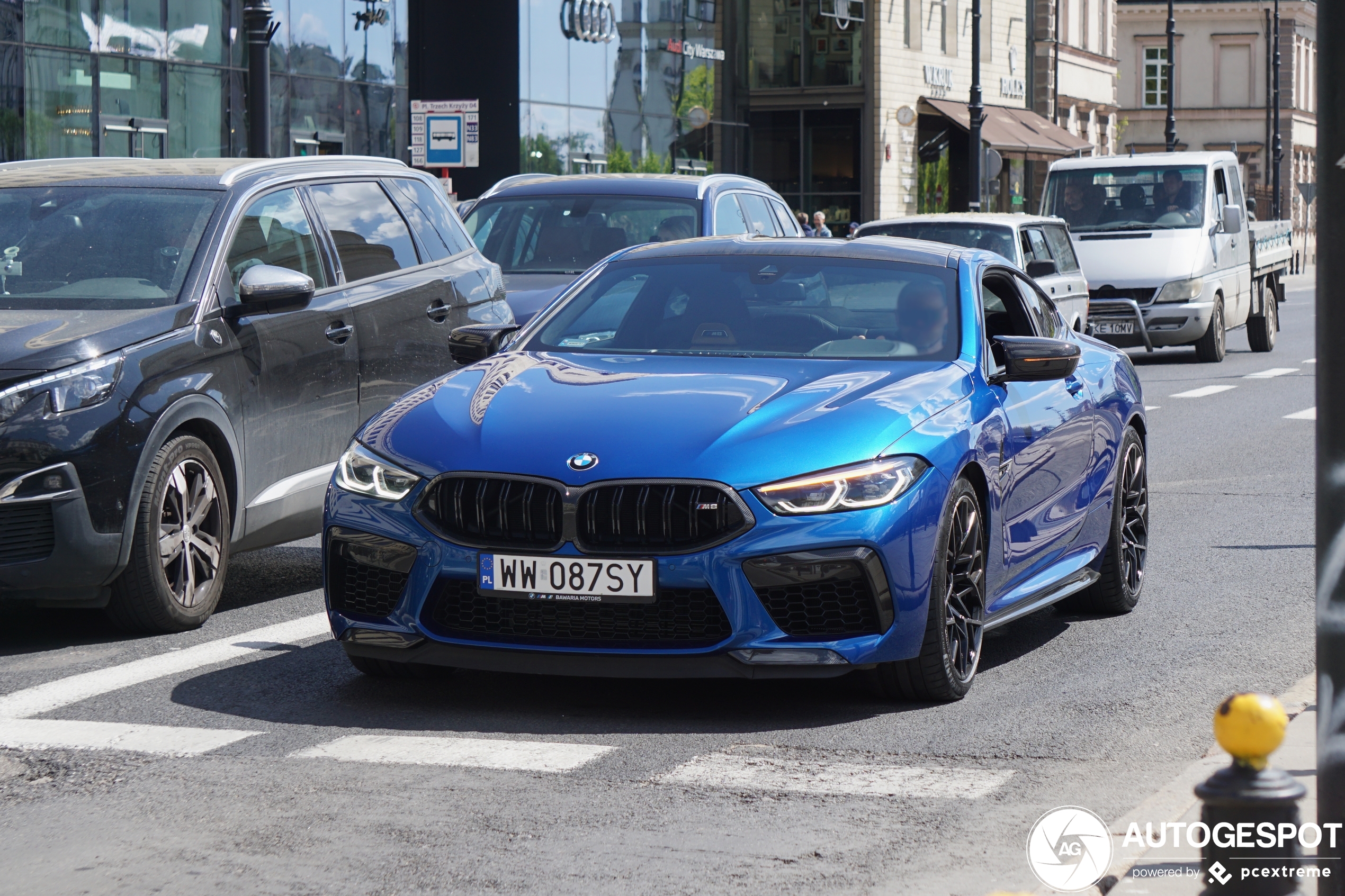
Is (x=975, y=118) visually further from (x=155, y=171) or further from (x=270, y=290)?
(x=270, y=290)

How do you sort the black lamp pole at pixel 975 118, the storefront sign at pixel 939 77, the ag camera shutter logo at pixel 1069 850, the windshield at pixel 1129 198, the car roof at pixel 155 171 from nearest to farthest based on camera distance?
the ag camera shutter logo at pixel 1069 850, the car roof at pixel 155 171, the windshield at pixel 1129 198, the black lamp pole at pixel 975 118, the storefront sign at pixel 939 77

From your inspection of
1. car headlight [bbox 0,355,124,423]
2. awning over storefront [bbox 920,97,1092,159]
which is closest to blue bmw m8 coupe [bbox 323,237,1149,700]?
car headlight [bbox 0,355,124,423]

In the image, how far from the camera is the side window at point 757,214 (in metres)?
14.7

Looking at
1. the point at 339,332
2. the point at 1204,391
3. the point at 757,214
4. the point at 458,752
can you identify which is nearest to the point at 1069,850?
the point at 458,752

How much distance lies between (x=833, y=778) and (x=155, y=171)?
4538mm

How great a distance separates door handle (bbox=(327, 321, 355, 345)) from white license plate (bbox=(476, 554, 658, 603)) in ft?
9.61

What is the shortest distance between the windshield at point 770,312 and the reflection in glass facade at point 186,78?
754 inches

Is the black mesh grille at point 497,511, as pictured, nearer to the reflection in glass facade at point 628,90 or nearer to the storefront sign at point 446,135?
the storefront sign at point 446,135

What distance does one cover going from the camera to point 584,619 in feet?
19.7

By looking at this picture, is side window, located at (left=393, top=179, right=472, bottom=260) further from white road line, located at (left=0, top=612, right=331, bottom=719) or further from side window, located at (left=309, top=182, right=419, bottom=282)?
white road line, located at (left=0, top=612, right=331, bottom=719)

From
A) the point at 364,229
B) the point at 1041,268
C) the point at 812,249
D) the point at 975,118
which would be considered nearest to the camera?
the point at 812,249

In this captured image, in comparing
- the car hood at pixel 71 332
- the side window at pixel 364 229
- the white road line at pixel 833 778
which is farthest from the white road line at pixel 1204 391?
the white road line at pixel 833 778

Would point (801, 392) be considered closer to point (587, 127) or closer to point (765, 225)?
point (765, 225)

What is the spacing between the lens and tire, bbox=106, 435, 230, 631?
24.4ft
